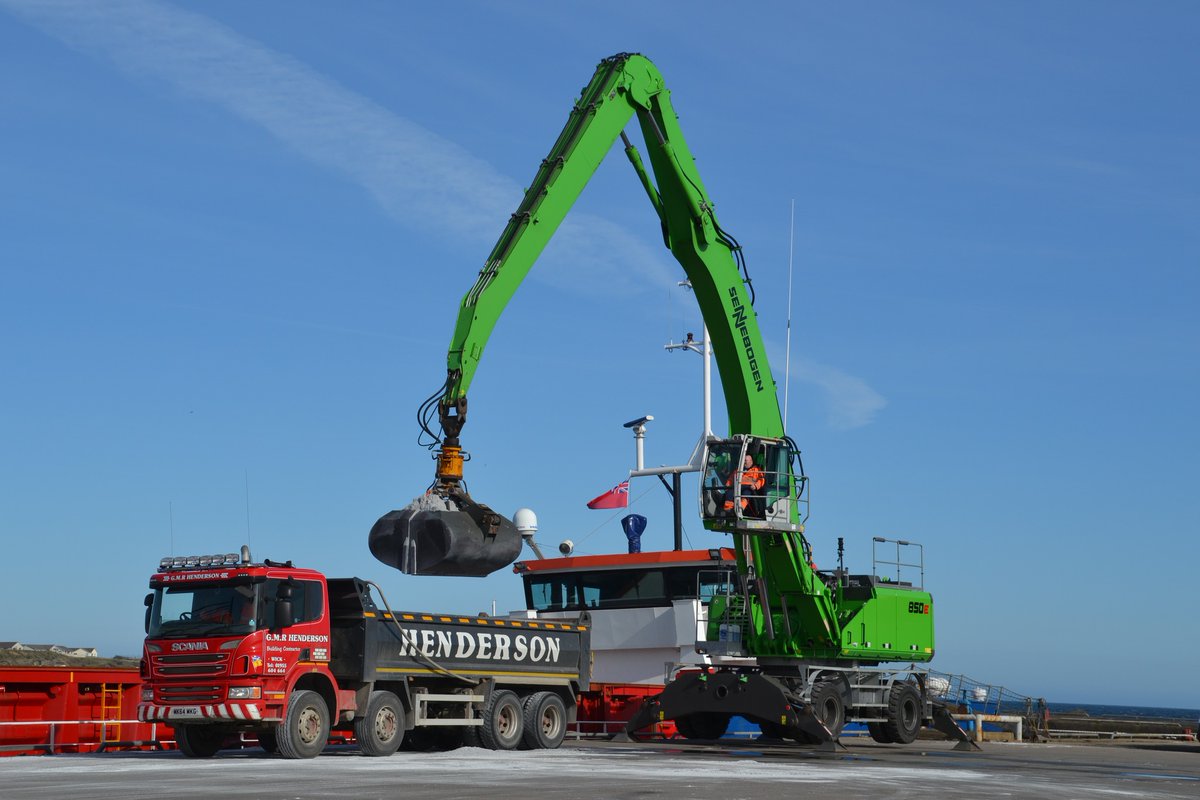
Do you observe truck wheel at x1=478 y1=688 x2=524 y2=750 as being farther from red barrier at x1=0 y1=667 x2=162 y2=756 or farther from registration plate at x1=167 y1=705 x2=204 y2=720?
red barrier at x1=0 y1=667 x2=162 y2=756

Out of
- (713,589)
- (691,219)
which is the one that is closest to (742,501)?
(691,219)

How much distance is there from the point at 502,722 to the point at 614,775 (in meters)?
6.43

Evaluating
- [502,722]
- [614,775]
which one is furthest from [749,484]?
[614,775]

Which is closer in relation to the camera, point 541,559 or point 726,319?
point 726,319

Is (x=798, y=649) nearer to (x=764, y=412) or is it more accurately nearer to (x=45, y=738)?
(x=764, y=412)

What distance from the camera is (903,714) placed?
1093 inches

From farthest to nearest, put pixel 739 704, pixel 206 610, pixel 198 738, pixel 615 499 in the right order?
pixel 615 499 < pixel 739 704 < pixel 198 738 < pixel 206 610

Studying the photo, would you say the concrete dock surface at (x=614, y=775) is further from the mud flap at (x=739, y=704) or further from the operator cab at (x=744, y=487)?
the operator cab at (x=744, y=487)

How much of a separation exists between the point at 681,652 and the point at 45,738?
14131 millimetres

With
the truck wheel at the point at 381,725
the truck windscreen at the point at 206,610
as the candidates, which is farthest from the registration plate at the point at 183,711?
the truck wheel at the point at 381,725

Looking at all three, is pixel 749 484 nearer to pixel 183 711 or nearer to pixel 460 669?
pixel 460 669

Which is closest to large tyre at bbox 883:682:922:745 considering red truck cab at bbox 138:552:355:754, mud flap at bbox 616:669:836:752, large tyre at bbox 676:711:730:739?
mud flap at bbox 616:669:836:752

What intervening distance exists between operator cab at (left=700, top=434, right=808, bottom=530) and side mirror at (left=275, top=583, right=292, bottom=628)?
7554 mm

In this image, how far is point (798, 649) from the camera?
26.8 m
